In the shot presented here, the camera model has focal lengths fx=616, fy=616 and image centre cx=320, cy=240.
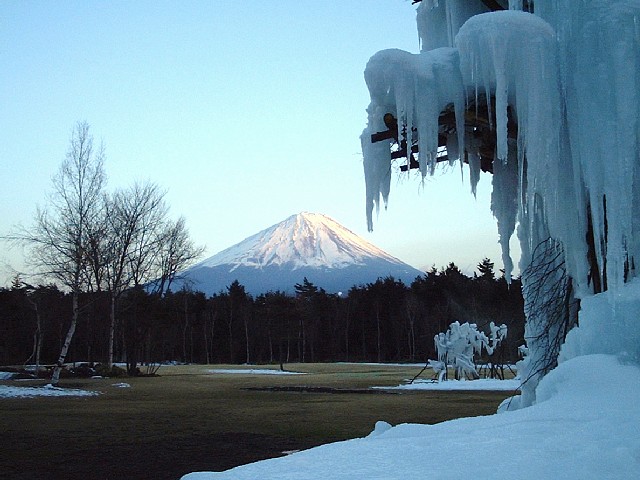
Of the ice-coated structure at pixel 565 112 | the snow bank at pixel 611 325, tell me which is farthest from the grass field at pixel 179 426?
the ice-coated structure at pixel 565 112

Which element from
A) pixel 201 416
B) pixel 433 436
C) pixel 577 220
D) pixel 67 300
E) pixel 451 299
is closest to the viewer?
pixel 433 436

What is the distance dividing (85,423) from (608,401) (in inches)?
360

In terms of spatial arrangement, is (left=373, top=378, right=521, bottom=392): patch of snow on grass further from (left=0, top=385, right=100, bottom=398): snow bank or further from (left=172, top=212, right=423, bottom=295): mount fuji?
(left=172, top=212, right=423, bottom=295): mount fuji

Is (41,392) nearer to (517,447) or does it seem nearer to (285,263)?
(517,447)

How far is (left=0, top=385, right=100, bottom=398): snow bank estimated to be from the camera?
16906mm

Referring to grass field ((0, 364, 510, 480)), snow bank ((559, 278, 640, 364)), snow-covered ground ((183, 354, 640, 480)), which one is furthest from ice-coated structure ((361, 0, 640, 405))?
grass field ((0, 364, 510, 480))

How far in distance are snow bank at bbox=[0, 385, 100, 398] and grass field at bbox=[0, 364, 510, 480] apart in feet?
3.09

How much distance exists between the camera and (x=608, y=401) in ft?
11.4

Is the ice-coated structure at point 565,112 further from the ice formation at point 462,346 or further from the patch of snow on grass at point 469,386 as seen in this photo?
the ice formation at point 462,346

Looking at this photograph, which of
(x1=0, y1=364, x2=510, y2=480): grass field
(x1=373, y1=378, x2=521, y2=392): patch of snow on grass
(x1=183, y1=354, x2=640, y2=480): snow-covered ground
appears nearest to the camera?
(x1=183, y1=354, x2=640, y2=480): snow-covered ground

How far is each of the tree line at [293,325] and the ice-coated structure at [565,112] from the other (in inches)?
1637

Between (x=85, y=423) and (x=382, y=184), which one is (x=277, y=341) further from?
(x=382, y=184)

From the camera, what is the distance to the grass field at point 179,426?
21.4 ft

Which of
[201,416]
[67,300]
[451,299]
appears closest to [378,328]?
[451,299]
